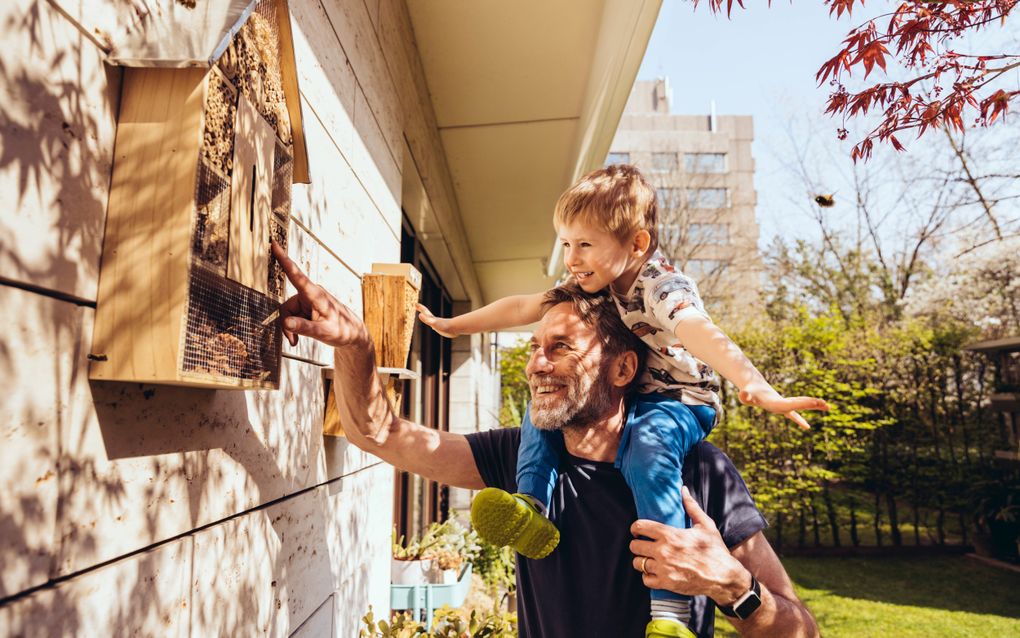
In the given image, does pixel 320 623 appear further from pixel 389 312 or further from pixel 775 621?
pixel 775 621

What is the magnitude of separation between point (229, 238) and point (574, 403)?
4.03 feet

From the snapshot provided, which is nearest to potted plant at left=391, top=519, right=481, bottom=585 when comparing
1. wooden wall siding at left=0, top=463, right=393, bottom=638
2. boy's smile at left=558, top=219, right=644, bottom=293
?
wooden wall siding at left=0, top=463, right=393, bottom=638

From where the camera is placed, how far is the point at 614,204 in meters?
1.97

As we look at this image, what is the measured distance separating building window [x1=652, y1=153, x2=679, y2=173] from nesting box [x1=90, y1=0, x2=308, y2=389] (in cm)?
1819

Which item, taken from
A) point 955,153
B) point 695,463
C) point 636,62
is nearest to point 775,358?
point 955,153

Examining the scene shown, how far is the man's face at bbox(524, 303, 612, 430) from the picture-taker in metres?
1.89

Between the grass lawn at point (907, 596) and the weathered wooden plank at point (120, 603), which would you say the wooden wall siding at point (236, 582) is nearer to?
the weathered wooden plank at point (120, 603)

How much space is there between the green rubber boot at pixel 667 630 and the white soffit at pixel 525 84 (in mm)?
2191

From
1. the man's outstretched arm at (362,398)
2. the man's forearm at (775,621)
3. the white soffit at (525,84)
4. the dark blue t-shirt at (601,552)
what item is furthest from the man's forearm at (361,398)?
the white soffit at (525,84)

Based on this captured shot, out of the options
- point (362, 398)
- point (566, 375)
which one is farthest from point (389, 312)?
point (566, 375)

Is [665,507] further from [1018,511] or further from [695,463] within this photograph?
[1018,511]

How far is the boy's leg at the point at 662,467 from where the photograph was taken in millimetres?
1513

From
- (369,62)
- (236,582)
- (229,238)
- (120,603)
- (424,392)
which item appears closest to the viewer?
(120,603)

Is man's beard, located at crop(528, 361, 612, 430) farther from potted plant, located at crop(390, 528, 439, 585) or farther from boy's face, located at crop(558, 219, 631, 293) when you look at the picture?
potted plant, located at crop(390, 528, 439, 585)
